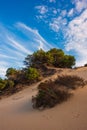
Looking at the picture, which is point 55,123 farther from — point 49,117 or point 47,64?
point 47,64

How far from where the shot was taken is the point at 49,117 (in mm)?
11609

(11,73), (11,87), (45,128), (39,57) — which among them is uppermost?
(39,57)

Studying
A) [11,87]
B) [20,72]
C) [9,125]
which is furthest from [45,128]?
[20,72]

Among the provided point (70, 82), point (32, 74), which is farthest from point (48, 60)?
point (70, 82)

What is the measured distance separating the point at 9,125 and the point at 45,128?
2.33 meters

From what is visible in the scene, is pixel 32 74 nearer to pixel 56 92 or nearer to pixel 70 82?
pixel 70 82

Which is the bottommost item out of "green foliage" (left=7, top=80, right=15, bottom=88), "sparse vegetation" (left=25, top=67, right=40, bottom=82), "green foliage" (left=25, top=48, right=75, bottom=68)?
"green foliage" (left=7, top=80, right=15, bottom=88)

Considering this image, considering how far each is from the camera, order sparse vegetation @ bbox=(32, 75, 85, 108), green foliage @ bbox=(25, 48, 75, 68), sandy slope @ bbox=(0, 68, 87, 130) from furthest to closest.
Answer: green foliage @ bbox=(25, 48, 75, 68)
sparse vegetation @ bbox=(32, 75, 85, 108)
sandy slope @ bbox=(0, 68, 87, 130)

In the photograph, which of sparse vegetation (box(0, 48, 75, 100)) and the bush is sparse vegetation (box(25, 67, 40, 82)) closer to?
sparse vegetation (box(0, 48, 75, 100))

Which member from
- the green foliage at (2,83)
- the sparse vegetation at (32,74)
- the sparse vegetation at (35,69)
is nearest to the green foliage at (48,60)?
the sparse vegetation at (35,69)

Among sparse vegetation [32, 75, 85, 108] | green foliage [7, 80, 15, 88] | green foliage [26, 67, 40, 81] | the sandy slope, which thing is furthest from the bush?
green foliage [7, 80, 15, 88]

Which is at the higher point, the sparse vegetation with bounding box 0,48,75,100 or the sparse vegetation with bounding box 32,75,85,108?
the sparse vegetation with bounding box 0,48,75,100

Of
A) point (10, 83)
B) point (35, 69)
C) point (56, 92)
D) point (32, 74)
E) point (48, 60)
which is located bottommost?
point (56, 92)

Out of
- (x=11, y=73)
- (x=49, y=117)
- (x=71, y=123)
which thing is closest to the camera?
(x=71, y=123)
